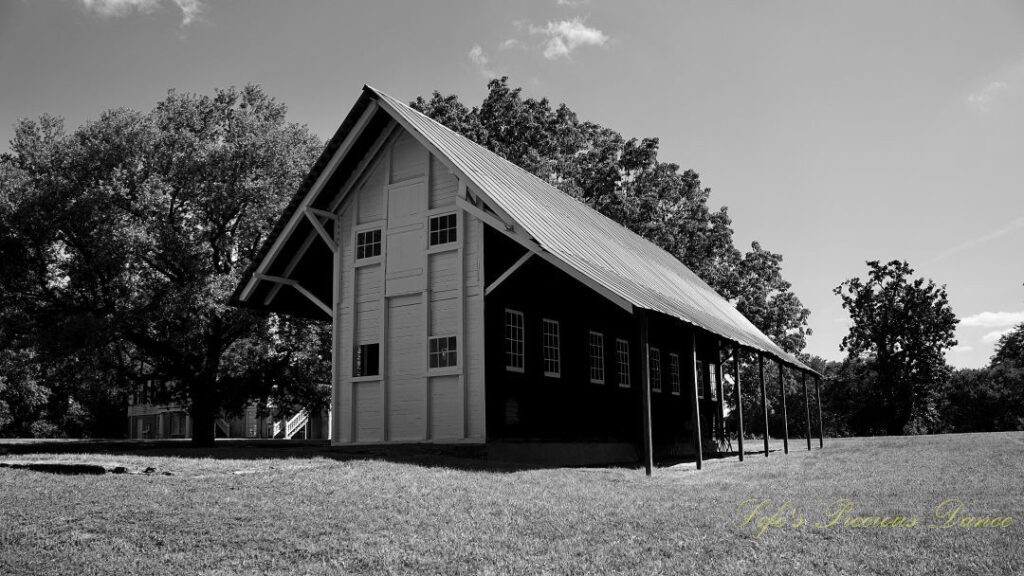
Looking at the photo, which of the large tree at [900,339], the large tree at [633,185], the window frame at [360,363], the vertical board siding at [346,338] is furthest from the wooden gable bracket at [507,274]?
the large tree at [900,339]

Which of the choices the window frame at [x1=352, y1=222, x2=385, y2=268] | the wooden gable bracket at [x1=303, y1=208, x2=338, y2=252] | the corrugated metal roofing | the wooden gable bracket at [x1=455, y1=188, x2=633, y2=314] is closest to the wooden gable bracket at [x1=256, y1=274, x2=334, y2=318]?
the wooden gable bracket at [x1=303, y1=208, x2=338, y2=252]

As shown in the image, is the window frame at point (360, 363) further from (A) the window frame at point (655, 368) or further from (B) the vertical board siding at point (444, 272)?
(A) the window frame at point (655, 368)

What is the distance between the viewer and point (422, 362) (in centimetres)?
1870

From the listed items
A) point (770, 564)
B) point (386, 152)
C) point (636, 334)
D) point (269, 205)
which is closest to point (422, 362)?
point (386, 152)

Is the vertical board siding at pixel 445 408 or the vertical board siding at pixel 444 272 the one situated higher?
the vertical board siding at pixel 444 272

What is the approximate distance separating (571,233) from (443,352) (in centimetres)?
440

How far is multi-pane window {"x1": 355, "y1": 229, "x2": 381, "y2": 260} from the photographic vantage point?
20.2 m

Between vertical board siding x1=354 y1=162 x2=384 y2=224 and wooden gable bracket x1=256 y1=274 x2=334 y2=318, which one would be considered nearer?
vertical board siding x1=354 y1=162 x2=384 y2=224

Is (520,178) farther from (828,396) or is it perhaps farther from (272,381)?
(828,396)

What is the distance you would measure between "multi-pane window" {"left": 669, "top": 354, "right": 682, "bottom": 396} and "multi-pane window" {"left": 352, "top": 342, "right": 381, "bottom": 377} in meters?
12.4

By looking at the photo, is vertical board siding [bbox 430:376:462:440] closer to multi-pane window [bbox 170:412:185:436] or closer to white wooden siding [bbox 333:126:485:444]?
white wooden siding [bbox 333:126:485:444]

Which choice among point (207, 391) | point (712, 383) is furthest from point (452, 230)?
point (712, 383)

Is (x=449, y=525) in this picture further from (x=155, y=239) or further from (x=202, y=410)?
(x=202, y=410)

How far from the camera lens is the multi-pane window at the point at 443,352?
60.3ft
